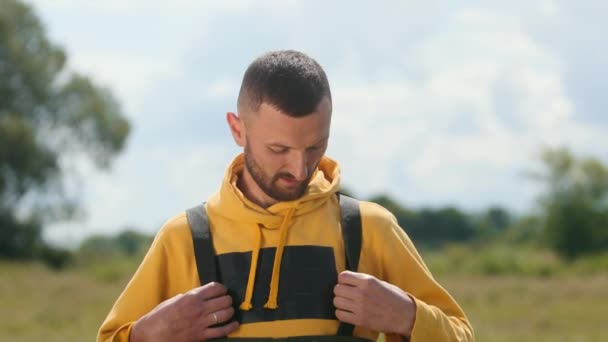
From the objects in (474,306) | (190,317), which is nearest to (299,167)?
(190,317)

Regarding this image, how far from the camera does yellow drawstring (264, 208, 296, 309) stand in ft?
10.5

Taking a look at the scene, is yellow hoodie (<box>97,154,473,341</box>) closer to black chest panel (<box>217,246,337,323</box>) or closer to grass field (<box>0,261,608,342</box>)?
black chest panel (<box>217,246,337,323</box>)

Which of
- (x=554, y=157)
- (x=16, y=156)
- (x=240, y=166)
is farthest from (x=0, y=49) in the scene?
(x=240, y=166)

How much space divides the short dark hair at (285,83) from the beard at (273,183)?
180 mm

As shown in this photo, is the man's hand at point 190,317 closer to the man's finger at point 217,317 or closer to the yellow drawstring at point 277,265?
the man's finger at point 217,317

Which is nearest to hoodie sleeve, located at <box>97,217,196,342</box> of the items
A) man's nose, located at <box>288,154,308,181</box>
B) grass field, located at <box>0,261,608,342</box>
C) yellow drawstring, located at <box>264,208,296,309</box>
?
yellow drawstring, located at <box>264,208,296,309</box>

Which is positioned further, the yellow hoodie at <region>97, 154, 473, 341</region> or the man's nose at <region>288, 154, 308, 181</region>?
the yellow hoodie at <region>97, 154, 473, 341</region>

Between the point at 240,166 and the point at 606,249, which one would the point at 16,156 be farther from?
the point at 240,166

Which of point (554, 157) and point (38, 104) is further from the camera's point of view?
point (554, 157)

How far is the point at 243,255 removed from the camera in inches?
128

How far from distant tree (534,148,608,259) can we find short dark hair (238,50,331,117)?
42.7m

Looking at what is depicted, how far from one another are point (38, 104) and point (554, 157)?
2331cm

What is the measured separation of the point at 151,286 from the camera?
3336 millimetres

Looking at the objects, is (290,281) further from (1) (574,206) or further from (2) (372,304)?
(1) (574,206)
